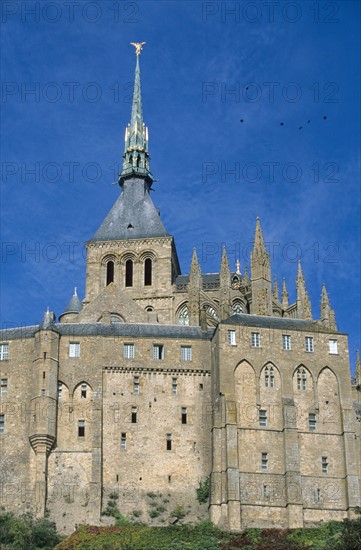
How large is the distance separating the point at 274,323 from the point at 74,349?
15.3 meters

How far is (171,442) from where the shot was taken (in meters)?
77.2

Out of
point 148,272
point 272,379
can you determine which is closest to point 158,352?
point 272,379

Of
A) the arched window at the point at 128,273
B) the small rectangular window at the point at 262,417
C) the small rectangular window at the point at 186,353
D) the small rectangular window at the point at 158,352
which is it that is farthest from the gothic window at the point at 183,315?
the small rectangular window at the point at 262,417

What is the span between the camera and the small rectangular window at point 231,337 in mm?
78125

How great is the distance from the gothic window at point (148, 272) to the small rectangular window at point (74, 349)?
28772 millimetres

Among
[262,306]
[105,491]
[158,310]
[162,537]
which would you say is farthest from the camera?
[158,310]

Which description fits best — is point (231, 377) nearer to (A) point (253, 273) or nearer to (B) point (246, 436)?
(B) point (246, 436)

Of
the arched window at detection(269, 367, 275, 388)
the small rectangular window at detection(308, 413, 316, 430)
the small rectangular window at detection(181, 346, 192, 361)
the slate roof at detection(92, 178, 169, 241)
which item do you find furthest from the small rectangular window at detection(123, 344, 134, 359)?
the slate roof at detection(92, 178, 169, 241)

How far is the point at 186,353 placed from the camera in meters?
80.5

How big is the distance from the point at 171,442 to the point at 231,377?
6436 millimetres

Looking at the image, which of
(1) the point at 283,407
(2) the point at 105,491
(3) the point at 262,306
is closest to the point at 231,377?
(1) the point at 283,407

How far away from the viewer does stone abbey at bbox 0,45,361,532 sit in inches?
2908

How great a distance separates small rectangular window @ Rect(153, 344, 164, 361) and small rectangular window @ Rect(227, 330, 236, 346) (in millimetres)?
5398

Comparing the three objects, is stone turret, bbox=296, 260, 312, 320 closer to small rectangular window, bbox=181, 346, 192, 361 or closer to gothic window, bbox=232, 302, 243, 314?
gothic window, bbox=232, 302, 243, 314
